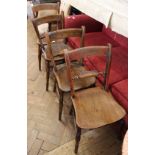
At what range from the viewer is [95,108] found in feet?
5.02

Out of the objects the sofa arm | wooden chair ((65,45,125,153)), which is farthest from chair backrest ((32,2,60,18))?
wooden chair ((65,45,125,153))

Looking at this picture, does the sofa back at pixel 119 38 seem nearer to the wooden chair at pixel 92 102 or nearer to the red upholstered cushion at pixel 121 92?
the red upholstered cushion at pixel 121 92

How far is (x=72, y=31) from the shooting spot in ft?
5.88

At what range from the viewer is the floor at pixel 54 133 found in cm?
166

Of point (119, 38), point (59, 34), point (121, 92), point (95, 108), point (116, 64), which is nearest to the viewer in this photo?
point (95, 108)

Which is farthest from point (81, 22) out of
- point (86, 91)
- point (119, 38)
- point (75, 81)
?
point (86, 91)

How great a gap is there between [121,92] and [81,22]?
127 cm

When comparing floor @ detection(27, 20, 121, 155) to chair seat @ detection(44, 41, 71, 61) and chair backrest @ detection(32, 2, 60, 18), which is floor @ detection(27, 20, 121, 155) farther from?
chair backrest @ detection(32, 2, 60, 18)

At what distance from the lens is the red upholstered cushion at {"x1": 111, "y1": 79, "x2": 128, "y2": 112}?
1629mm

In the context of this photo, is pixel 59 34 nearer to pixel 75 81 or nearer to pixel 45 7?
pixel 75 81

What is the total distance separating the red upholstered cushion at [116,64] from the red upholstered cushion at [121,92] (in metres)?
0.06
